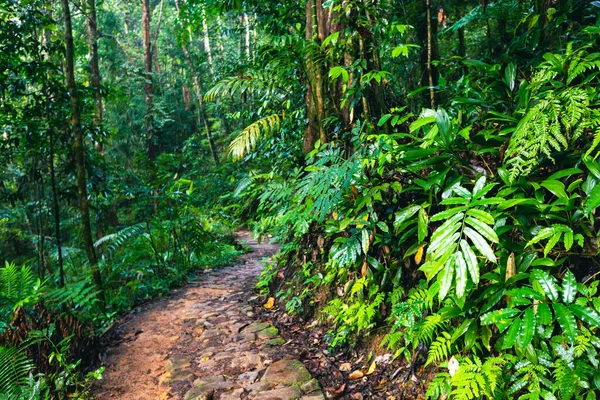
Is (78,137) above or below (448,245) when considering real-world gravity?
above

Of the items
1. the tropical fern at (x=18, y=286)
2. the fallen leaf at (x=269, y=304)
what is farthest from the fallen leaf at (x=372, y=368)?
the tropical fern at (x=18, y=286)

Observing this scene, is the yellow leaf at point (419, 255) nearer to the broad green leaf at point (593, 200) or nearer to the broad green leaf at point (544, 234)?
the broad green leaf at point (544, 234)

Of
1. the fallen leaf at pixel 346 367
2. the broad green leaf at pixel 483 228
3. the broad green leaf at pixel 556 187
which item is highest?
the broad green leaf at pixel 556 187

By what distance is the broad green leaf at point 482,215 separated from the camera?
1683mm

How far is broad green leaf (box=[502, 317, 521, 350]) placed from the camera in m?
1.65

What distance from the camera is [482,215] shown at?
172 centimetres

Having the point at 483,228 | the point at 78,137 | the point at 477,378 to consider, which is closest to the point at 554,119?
the point at 483,228

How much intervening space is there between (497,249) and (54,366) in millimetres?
3481

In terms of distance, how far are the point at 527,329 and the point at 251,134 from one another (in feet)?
11.5

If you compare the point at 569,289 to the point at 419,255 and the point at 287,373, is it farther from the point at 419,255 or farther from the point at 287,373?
the point at 287,373

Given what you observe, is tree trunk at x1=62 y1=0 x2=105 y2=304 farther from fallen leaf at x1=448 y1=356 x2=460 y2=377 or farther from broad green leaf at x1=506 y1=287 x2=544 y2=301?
broad green leaf at x1=506 y1=287 x2=544 y2=301

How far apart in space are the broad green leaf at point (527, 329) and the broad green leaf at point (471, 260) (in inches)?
13.4

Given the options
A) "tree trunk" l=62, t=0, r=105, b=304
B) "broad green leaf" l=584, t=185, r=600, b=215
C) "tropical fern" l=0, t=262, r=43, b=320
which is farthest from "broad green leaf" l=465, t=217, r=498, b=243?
"tree trunk" l=62, t=0, r=105, b=304

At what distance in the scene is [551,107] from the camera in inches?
75.8
